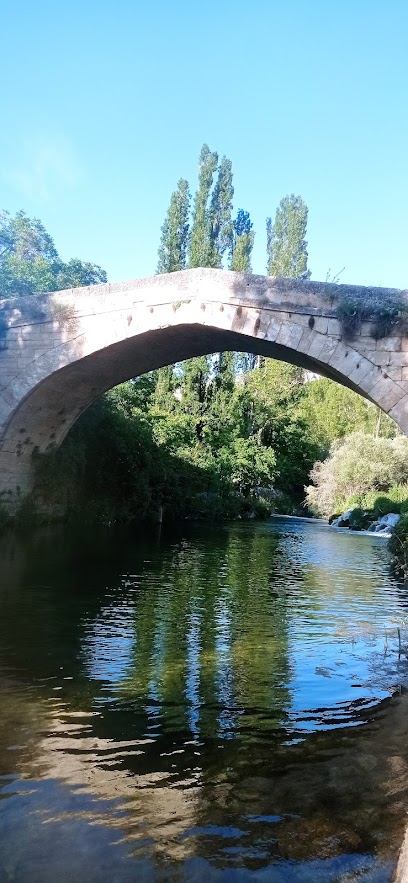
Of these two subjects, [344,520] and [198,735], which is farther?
[344,520]

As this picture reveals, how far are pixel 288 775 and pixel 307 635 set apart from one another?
3090 mm

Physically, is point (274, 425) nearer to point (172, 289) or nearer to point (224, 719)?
point (172, 289)

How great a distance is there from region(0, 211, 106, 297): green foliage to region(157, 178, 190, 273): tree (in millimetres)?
11980

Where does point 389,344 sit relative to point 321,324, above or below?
below

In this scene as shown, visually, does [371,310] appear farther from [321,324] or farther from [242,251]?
[242,251]

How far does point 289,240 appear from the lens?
37.4 m

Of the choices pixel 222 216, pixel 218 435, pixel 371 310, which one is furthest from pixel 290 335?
pixel 222 216

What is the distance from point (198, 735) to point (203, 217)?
29.3 m

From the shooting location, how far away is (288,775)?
316 centimetres

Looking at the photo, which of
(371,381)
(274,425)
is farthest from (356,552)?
(274,425)

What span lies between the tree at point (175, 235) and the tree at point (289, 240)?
654 centimetres

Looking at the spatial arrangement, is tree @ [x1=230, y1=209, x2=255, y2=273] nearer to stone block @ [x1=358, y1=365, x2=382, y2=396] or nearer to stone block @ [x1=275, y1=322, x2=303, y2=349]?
stone block @ [x1=275, y1=322, x2=303, y2=349]

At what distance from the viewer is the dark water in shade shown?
8.16 ft

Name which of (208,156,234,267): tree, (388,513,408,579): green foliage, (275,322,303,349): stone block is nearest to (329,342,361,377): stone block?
(275,322,303,349): stone block
